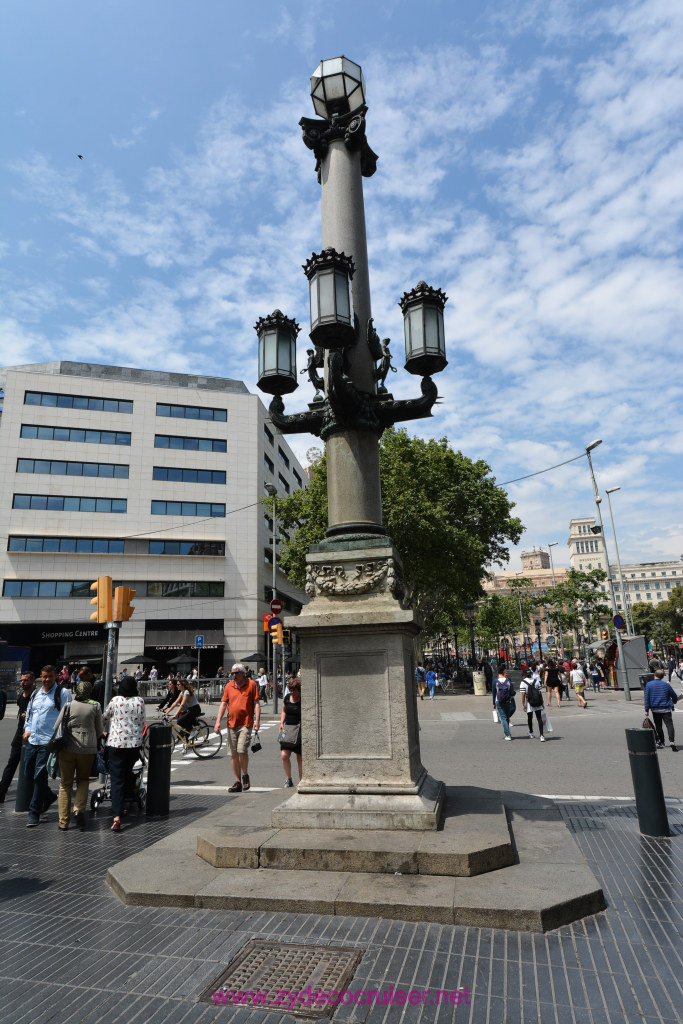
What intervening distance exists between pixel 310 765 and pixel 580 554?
5800 inches

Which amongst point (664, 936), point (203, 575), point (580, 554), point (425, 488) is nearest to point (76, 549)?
point (203, 575)

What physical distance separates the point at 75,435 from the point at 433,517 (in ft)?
80.9

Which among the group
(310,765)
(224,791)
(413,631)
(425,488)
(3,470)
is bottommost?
(224,791)

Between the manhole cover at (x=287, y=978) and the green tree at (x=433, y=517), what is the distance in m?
25.7

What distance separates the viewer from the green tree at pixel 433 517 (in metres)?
30.0

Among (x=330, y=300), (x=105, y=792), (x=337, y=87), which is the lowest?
(x=105, y=792)

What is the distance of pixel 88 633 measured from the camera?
38188 mm

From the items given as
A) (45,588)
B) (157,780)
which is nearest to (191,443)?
(45,588)

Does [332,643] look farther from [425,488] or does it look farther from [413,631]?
[425,488]

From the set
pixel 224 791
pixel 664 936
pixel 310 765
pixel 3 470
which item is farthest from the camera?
pixel 3 470

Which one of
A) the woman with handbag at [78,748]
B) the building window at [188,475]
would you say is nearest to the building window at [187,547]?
the building window at [188,475]

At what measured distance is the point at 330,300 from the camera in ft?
17.3

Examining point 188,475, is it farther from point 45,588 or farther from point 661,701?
point 661,701

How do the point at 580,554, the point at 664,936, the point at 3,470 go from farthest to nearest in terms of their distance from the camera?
1. the point at 580,554
2. the point at 3,470
3. the point at 664,936
